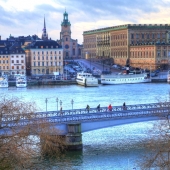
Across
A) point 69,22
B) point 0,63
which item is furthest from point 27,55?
point 69,22

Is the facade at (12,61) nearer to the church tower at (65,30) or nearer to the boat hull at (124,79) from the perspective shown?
the boat hull at (124,79)

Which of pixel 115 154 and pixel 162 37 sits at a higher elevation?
pixel 162 37

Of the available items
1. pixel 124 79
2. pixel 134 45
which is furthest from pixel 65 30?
pixel 124 79

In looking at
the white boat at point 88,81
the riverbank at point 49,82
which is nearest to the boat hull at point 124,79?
the white boat at point 88,81

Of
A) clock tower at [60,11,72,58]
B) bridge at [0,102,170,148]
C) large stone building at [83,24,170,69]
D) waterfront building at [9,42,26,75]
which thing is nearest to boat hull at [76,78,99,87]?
waterfront building at [9,42,26,75]

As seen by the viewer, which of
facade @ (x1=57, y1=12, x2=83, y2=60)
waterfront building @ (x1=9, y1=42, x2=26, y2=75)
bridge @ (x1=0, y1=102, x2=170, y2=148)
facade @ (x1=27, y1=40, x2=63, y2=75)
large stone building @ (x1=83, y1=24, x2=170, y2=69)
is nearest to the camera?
bridge @ (x1=0, y1=102, x2=170, y2=148)

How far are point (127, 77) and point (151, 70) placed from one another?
12795 mm

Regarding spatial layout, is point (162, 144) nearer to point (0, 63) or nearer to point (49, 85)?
point (49, 85)

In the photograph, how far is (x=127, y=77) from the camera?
7038 centimetres

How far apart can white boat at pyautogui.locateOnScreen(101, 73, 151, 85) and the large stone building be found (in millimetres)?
12823

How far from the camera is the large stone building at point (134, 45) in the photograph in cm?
8436

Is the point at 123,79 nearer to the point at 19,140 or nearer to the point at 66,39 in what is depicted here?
the point at 66,39

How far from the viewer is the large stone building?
277 feet

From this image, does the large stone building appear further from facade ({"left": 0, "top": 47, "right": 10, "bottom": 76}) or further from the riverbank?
facade ({"left": 0, "top": 47, "right": 10, "bottom": 76})
